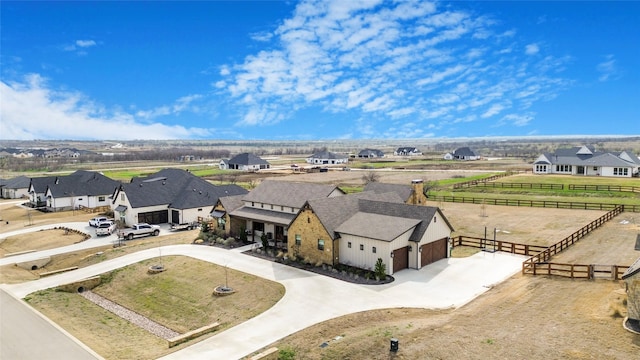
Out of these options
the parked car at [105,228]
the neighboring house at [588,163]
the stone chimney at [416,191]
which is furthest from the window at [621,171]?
the parked car at [105,228]

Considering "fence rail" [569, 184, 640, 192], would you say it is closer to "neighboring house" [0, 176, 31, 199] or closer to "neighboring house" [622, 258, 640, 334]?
"neighboring house" [622, 258, 640, 334]

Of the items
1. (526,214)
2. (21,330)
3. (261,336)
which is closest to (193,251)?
(21,330)

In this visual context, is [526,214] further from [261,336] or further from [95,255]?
[95,255]

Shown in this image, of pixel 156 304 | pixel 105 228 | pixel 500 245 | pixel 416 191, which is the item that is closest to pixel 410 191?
pixel 416 191

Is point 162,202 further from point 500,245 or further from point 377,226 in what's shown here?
point 500,245

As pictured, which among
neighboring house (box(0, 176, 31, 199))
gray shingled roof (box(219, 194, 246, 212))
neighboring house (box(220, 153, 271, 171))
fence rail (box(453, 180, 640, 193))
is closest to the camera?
gray shingled roof (box(219, 194, 246, 212))

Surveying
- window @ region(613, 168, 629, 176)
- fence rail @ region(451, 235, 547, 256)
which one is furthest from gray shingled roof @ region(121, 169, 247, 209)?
window @ region(613, 168, 629, 176)

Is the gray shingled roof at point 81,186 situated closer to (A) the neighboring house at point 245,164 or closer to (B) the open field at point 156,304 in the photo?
(B) the open field at point 156,304
